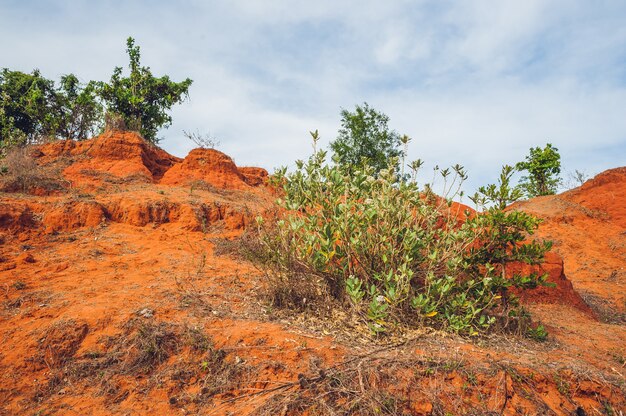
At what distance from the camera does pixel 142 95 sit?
19.5 meters

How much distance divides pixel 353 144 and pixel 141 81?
1179cm

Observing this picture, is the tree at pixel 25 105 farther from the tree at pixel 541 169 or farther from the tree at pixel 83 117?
the tree at pixel 541 169

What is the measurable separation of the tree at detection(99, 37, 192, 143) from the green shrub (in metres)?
15.6

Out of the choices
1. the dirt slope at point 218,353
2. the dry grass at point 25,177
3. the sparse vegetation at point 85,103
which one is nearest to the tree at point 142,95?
the sparse vegetation at point 85,103

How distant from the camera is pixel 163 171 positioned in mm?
13547

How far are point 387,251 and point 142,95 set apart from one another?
19227 mm

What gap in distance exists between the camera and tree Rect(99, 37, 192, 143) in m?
18.5

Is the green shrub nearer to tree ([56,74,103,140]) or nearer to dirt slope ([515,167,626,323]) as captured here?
dirt slope ([515,167,626,323])

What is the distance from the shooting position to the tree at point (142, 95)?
60.7ft

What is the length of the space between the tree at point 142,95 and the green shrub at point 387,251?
615 inches

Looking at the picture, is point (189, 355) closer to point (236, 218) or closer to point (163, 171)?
point (236, 218)

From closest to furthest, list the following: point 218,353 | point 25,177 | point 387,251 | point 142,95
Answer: point 218,353 < point 387,251 < point 25,177 < point 142,95

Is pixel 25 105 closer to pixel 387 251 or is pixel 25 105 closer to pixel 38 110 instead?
pixel 38 110

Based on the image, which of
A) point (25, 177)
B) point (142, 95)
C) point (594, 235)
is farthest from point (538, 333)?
point (142, 95)
